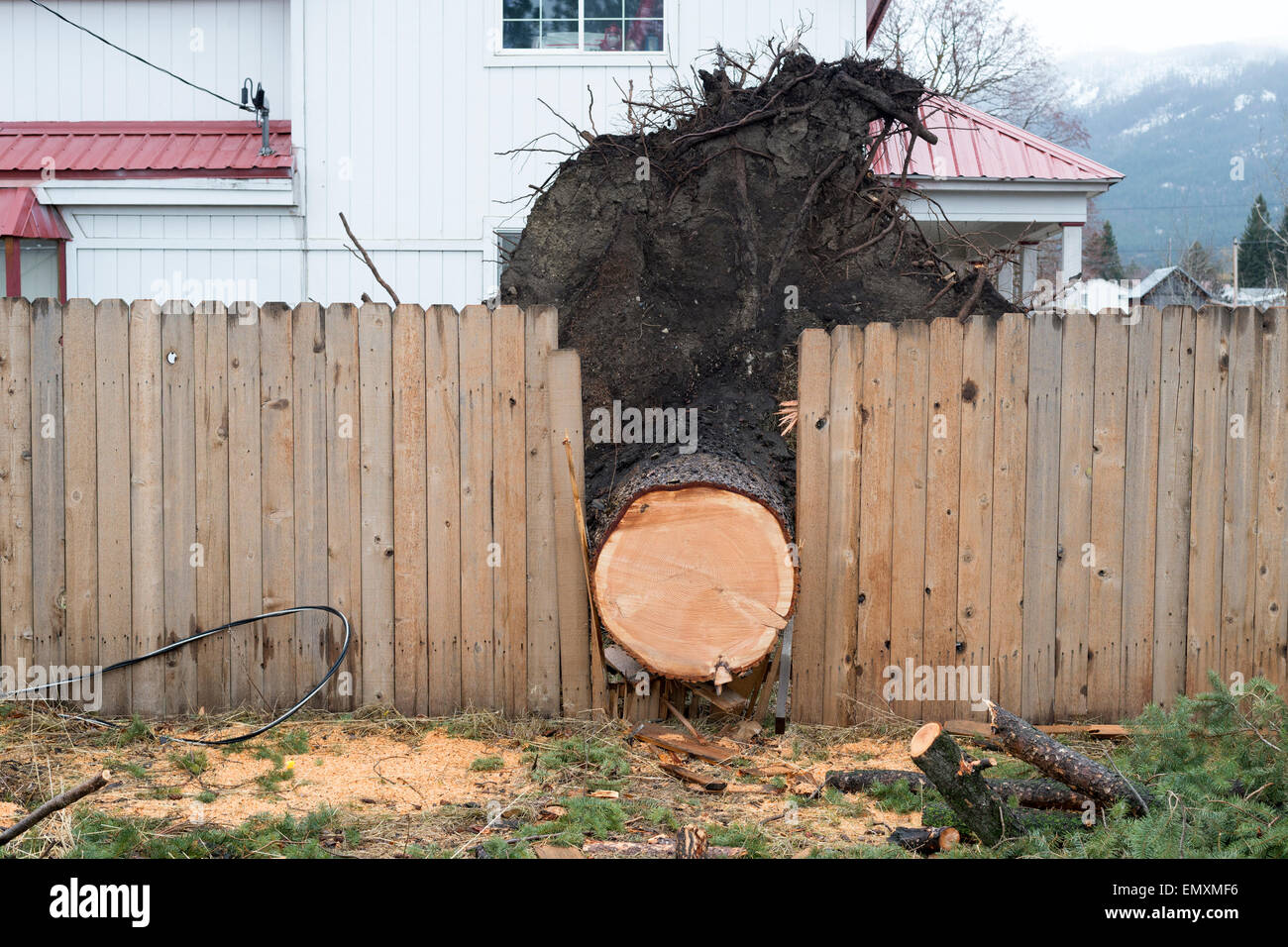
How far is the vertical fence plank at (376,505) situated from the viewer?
17.2 ft

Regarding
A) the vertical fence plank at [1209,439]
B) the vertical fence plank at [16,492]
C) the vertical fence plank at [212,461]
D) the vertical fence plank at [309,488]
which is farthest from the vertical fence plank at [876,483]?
the vertical fence plank at [16,492]

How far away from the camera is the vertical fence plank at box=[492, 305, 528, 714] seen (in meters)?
5.23

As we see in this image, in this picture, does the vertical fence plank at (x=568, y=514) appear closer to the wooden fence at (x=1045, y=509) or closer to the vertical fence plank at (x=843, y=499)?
the wooden fence at (x=1045, y=509)

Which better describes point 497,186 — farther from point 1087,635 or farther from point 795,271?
point 1087,635

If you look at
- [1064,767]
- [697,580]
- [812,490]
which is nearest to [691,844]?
[697,580]

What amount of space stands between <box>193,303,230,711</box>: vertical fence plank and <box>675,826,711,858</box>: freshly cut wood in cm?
270

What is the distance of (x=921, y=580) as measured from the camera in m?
5.27

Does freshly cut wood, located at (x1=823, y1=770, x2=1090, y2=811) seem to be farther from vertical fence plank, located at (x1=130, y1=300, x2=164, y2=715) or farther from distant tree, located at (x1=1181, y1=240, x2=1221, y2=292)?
distant tree, located at (x1=1181, y1=240, x2=1221, y2=292)

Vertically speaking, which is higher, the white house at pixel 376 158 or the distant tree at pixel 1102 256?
the distant tree at pixel 1102 256

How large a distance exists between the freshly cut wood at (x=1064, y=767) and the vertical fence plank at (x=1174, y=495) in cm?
152

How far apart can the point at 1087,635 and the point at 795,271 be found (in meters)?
2.43

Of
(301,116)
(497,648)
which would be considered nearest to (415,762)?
(497,648)

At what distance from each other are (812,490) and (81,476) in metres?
3.55

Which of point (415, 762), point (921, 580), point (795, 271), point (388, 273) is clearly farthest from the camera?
point (388, 273)
